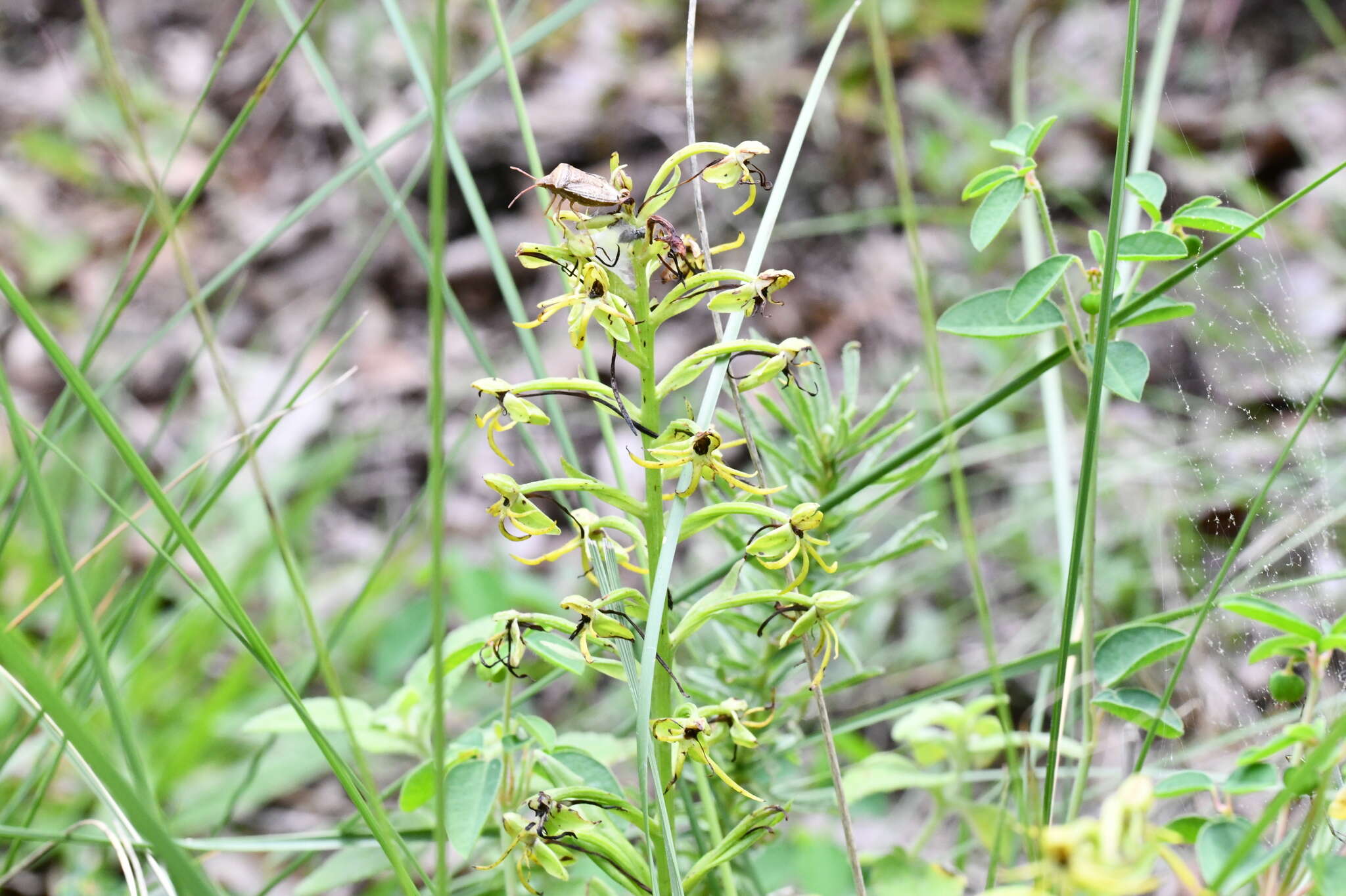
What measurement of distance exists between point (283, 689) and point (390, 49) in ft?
12.0

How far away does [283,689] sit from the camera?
2.42 ft

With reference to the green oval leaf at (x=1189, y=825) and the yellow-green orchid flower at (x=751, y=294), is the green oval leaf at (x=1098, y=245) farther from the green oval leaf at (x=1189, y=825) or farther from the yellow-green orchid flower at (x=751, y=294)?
the green oval leaf at (x=1189, y=825)

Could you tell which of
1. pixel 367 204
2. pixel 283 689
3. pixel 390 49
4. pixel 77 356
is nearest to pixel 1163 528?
pixel 283 689

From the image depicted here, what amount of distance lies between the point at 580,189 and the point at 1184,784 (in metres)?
0.60

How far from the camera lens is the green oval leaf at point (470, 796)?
2.52 feet

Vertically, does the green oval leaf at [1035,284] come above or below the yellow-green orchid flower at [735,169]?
below

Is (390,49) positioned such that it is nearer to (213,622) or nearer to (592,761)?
(213,622)

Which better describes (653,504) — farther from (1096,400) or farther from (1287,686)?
(1287,686)

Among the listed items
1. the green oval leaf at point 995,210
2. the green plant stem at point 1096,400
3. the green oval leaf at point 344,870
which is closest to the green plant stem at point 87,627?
the green oval leaf at point 344,870

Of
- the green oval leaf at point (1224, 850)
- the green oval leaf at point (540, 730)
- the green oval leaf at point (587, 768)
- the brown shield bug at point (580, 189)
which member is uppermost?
the brown shield bug at point (580, 189)

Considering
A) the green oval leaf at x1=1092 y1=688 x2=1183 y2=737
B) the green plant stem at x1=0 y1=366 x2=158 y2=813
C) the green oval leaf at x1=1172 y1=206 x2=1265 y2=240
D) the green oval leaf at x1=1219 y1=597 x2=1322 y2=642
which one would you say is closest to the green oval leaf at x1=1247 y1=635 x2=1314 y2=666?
the green oval leaf at x1=1219 y1=597 x2=1322 y2=642

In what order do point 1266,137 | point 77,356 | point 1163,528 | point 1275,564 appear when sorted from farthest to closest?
point 77,356, point 1266,137, point 1163,528, point 1275,564

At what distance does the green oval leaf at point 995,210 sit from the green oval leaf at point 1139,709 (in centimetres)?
41

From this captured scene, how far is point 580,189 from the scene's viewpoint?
682 millimetres
